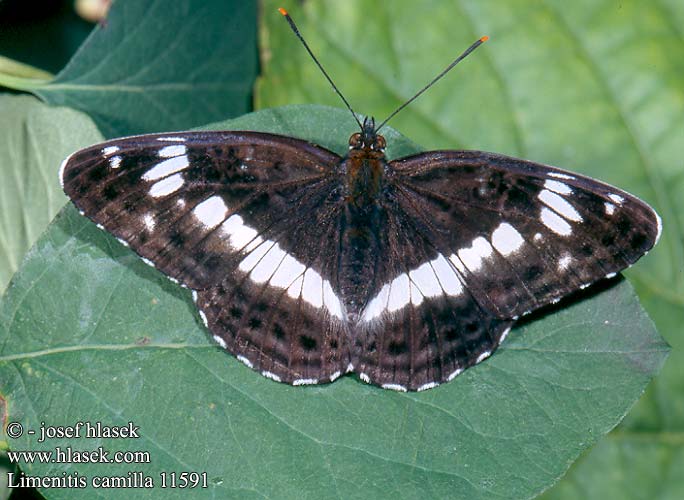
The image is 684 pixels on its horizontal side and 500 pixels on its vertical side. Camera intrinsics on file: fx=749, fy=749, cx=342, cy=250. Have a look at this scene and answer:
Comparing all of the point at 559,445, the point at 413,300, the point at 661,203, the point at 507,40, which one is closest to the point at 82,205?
the point at 413,300

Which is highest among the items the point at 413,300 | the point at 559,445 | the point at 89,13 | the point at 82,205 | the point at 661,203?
the point at 89,13

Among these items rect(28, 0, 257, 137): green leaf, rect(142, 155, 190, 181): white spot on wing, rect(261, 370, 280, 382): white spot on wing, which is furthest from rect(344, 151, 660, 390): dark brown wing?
rect(28, 0, 257, 137): green leaf

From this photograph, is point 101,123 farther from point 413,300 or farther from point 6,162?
point 413,300

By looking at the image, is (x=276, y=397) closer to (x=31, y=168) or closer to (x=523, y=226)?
(x=523, y=226)

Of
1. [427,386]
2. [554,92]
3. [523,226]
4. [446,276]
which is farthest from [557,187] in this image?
[554,92]

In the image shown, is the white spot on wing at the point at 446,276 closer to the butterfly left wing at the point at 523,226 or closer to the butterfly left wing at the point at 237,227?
the butterfly left wing at the point at 523,226
